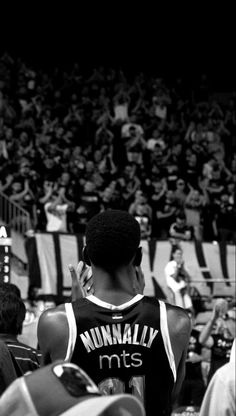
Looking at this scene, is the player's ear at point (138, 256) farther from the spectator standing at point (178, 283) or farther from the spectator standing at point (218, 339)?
the spectator standing at point (178, 283)

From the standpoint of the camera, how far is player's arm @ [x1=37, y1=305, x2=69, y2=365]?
348cm

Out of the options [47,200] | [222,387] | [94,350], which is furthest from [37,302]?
[222,387]

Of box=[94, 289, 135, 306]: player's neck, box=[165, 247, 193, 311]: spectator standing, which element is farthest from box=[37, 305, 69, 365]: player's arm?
box=[165, 247, 193, 311]: spectator standing

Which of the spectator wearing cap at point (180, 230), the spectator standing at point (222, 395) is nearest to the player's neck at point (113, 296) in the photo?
the spectator standing at point (222, 395)

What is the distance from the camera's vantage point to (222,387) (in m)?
2.58

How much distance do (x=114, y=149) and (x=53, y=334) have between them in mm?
17621

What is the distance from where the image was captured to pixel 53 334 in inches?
137

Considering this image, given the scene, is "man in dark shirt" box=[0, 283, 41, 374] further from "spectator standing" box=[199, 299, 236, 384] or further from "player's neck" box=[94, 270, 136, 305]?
"spectator standing" box=[199, 299, 236, 384]

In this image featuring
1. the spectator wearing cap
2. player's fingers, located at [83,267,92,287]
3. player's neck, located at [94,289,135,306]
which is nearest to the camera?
player's neck, located at [94,289,135,306]

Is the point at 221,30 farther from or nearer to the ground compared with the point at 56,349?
farther from the ground

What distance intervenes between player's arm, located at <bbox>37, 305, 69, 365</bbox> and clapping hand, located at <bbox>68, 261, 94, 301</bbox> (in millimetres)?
562

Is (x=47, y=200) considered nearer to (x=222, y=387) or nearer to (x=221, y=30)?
(x=221, y=30)

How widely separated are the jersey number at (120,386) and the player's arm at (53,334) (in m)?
0.19

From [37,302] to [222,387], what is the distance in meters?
12.0
